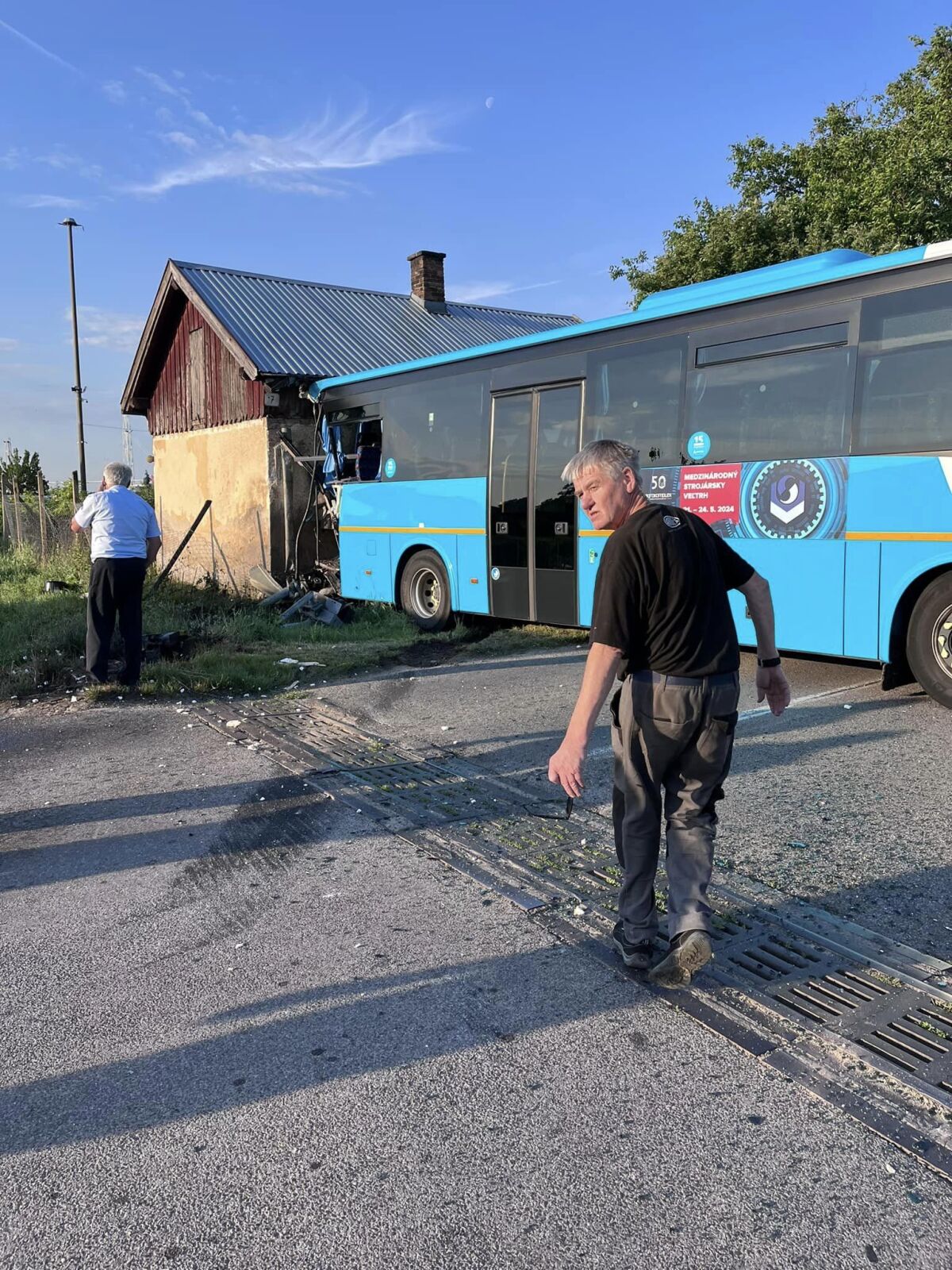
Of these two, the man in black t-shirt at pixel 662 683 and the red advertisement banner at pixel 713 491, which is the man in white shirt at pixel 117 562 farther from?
the man in black t-shirt at pixel 662 683

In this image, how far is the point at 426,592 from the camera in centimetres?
1261

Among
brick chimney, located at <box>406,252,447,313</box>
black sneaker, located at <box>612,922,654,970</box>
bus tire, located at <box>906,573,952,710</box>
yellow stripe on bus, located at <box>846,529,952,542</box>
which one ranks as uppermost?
brick chimney, located at <box>406,252,447,313</box>

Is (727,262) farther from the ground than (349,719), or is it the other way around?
(727,262)

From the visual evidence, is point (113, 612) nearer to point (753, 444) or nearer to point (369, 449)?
point (753, 444)

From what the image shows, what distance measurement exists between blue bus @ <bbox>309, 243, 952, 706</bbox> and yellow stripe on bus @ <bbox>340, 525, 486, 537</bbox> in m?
0.05

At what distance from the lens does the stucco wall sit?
16.8 metres

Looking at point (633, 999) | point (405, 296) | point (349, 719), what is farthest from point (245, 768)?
point (405, 296)

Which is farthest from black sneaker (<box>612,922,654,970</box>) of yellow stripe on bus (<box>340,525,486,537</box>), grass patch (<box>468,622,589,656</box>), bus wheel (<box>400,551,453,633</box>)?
bus wheel (<box>400,551,453,633</box>)

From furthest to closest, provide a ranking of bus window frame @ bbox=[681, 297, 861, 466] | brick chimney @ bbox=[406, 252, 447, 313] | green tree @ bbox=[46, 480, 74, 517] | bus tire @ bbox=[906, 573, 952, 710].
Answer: green tree @ bbox=[46, 480, 74, 517], brick chimney @ bbox=[406, 252, 447, 313], bus window frame @ bbox=[681, 297, 861, 466], bus tire @ bbox=[906, 573, 952, 710]

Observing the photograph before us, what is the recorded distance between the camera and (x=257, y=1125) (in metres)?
2.71

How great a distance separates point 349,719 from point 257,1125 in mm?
5141

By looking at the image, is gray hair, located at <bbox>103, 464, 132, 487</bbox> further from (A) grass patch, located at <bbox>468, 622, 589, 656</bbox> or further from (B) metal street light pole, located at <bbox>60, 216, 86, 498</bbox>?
(B) metal street light pole, located at <bbox>60, 216, 86, 498</bbox>

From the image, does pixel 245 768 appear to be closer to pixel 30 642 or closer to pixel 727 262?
pixel 30 642

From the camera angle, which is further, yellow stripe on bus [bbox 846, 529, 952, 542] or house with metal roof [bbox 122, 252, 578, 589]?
house with metal roof [bbox 122, 252, 578, 589]
